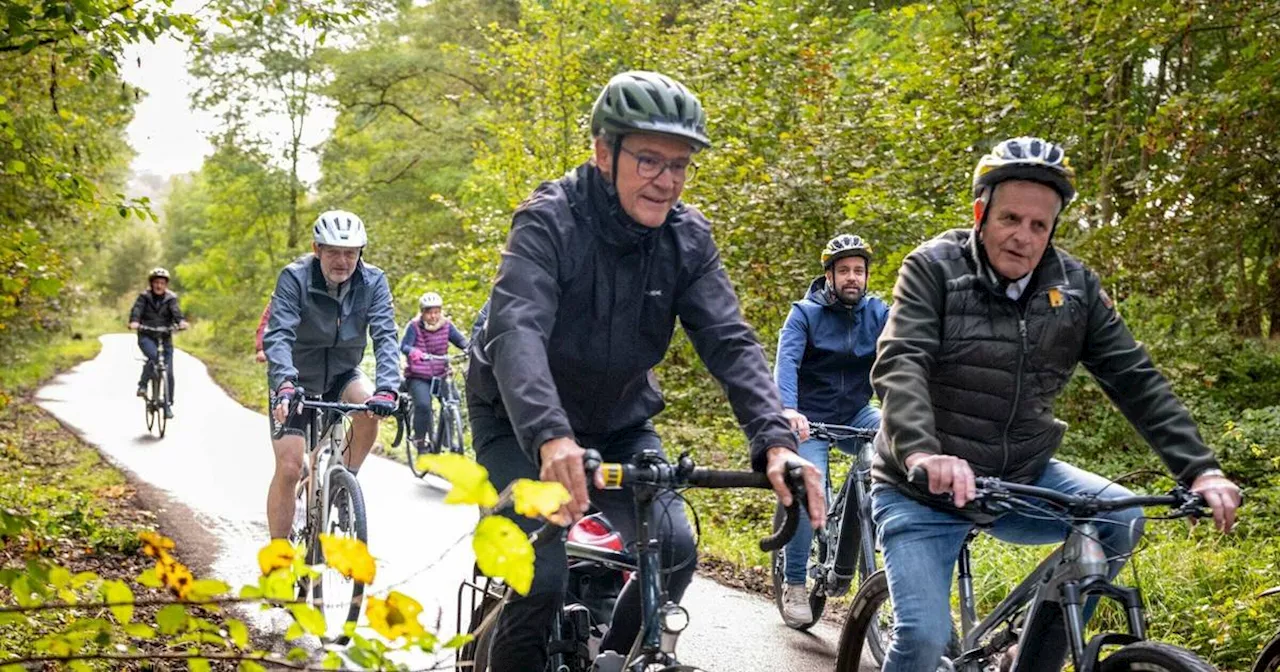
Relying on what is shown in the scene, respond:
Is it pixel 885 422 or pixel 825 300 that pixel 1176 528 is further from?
pixel 885 422

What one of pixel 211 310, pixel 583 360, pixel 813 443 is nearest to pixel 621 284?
pixel 583 360

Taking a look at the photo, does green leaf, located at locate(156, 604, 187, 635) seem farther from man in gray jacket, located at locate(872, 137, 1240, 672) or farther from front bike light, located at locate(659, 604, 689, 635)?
man in gray jacket, located at locate(872, 137, 1240, 672)

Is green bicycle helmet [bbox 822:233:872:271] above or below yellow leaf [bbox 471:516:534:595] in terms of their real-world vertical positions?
above

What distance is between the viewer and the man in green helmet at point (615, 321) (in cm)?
358

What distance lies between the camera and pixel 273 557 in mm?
2461

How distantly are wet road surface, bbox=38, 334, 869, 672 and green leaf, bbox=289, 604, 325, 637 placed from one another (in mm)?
115

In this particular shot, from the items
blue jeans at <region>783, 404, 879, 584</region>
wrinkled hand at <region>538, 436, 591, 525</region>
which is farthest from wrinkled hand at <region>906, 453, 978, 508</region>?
blue jeans at <region>783, 404, 879, 584</region>

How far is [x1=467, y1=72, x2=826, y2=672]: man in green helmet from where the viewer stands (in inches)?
141

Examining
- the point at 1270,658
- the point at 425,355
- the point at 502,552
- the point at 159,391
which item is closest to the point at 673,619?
the point at 502,552

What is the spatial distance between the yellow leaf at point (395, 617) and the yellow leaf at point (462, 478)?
0.24m

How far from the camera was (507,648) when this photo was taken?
12.5 ft

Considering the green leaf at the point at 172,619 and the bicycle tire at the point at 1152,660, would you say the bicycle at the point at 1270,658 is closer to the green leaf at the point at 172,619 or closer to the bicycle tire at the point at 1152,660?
the bicycle tire at the point at 1152,660

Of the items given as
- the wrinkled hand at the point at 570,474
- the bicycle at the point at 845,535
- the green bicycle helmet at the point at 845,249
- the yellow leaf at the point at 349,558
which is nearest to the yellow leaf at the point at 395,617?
the yellow leaf at the point at 349,558

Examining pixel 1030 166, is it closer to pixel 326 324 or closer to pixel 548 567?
pixel 548 567
